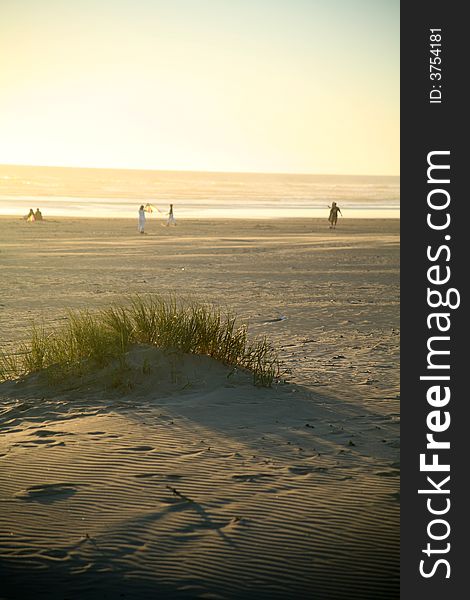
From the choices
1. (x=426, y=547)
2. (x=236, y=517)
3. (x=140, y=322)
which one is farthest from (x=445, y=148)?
(x=140, y=322)

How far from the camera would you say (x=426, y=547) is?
348 centimetres

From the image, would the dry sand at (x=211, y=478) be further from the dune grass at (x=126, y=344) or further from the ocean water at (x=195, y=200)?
the ocean water at (x=195, y=200)

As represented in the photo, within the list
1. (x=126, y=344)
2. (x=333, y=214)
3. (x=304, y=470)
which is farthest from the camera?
(x=333, y=214)

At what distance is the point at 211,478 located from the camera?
236 inches

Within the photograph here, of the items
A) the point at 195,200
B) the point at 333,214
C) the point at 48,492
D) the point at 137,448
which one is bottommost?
the point at 48,492

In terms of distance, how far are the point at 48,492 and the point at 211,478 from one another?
107cm

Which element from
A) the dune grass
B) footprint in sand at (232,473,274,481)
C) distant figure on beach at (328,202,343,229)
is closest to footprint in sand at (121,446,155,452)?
footprint in sand at (232,473,274,481)

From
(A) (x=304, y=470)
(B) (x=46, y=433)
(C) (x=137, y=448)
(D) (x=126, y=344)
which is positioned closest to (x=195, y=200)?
(D) (x=126, y=344)

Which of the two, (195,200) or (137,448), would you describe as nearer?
(137,448)

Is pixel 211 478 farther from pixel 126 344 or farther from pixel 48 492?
pixel 126 344

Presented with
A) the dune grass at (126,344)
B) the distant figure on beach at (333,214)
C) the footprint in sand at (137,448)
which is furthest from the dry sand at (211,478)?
the distant figure on beach at (333,214)

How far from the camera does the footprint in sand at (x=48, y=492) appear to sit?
577 centimetres

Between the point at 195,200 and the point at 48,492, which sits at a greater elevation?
the point at 195,200

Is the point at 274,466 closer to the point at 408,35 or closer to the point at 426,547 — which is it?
the point at 426,547
